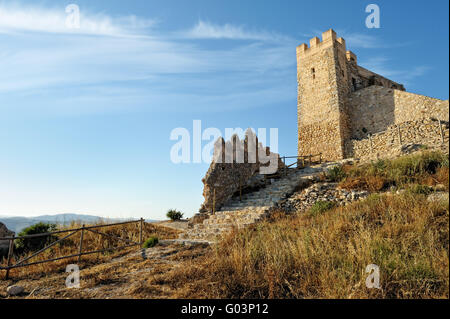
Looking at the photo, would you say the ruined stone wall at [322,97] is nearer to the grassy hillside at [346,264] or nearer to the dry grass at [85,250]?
the dry grass at [85,250]

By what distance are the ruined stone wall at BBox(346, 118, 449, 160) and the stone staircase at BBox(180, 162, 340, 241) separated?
4.28m

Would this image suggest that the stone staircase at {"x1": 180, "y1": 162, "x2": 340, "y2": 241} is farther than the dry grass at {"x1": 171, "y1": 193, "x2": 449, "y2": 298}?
Yes

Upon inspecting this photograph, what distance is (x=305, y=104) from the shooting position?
20766mm

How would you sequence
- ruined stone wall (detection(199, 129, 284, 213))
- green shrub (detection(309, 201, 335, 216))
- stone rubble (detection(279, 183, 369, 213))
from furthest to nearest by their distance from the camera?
ruined stone wall (detection(199, 129, 284, 213))
stone rubble (detection(279, 183, 369, 213))
green shrub (detection(309, 201, 335, 216))

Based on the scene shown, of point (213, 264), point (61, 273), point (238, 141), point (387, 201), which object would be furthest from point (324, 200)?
point (61, 273)

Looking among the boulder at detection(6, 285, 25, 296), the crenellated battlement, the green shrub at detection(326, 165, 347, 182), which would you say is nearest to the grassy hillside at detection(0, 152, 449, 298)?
the boulder at detection(6, 285, 25, 296)

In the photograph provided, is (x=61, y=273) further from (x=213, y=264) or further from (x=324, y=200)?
(x=324, y=200)

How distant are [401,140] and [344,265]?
14464 mm

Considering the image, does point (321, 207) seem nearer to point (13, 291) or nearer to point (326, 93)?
point (13, 291)

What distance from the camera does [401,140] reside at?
14930mm

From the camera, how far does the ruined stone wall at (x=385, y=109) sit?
51.5 feet

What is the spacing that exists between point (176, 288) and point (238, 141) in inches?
346

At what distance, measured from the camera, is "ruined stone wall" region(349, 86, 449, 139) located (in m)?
15.7

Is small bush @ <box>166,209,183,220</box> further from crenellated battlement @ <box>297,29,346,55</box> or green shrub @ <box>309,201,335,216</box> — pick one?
crenellated battlement @ <box>297,29,346,55</box>
